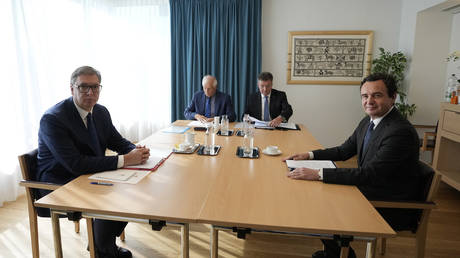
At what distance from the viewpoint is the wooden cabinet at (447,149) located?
3195 millimetres

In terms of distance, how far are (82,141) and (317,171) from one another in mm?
1426

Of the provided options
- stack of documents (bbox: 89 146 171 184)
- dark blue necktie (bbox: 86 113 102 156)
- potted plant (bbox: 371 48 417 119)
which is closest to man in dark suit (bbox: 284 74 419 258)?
stack of documents (bbox: 89 146 171 184)

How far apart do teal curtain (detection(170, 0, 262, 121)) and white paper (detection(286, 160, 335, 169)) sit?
297 cm

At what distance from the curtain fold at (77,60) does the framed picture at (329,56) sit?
218 centimetres

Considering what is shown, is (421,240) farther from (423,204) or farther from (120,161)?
(120,161)

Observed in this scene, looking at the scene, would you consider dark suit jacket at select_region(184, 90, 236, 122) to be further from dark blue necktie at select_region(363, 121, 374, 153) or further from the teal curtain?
dark blue necktie at select_region(363, 121, 374, 153)

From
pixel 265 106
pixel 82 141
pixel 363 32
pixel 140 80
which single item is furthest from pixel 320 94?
pixel 82 141

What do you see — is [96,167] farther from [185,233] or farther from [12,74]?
[12,74]

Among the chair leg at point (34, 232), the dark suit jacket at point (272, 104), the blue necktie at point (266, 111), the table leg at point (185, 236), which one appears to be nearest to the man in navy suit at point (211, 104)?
the dark suit jacket at point (272, 104)

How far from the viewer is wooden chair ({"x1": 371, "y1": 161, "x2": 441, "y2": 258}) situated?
1.55 metres

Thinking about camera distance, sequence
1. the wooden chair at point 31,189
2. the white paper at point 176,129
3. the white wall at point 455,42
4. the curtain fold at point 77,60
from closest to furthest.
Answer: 1. the wooden chair at point 31,189
2. the white paper at point 176,129
3. the curtain fold at point 77,60
4. the white wall at point 455,42

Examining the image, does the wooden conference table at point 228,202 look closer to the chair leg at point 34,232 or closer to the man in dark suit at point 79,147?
the man in dark suit at point 79,147

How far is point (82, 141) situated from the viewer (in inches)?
70.4

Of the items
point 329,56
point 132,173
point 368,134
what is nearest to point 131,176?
point 132,173
